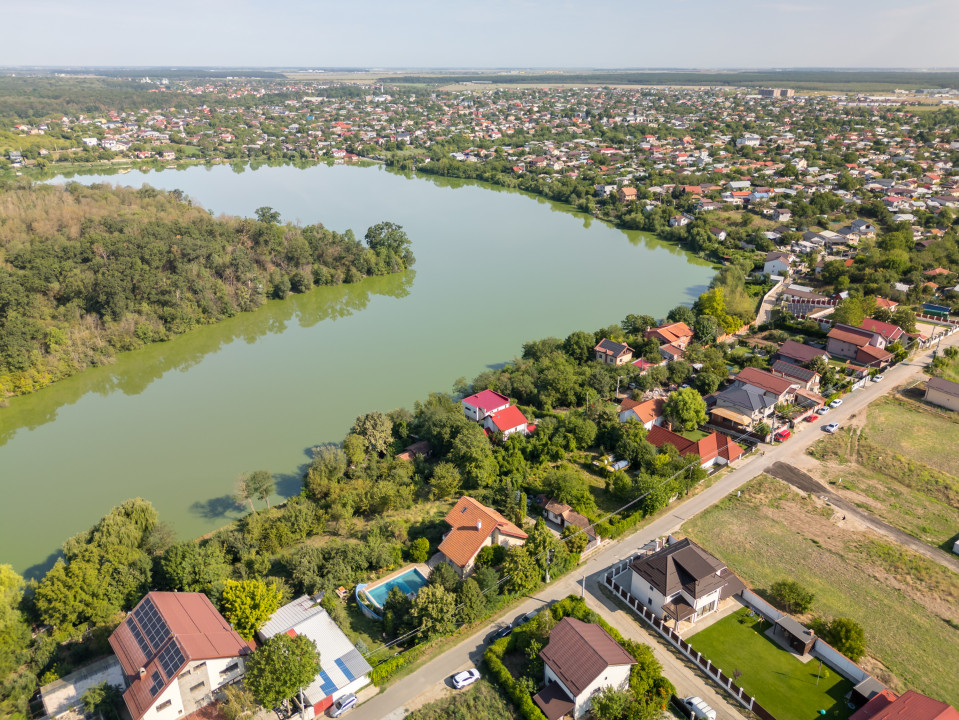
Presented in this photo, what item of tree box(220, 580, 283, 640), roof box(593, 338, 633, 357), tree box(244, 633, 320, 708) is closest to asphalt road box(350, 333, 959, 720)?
tree box(244, 633, 320, 708)

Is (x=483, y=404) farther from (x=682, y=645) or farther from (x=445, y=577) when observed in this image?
(x=682, y=645)

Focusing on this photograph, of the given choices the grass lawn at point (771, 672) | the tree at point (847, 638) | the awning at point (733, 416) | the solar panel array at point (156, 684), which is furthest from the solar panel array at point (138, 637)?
the awning at point (733, 416)

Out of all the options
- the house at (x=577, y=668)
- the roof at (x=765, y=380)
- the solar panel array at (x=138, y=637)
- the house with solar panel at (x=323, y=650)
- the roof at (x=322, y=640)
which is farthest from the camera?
the roof at (x=765, y=380)

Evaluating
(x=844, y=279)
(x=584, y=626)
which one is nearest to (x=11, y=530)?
(x=584, y=626)

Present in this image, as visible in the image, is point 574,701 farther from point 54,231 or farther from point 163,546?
point 54,231

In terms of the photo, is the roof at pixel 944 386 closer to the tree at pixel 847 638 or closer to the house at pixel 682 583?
the tree at pixel 847 638

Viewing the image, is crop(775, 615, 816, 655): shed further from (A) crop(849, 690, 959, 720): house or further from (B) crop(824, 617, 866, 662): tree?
(A) crop(849, 690, 959, 720): house

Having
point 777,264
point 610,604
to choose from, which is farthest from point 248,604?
point 777,264

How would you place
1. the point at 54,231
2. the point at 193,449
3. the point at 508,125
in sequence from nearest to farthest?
1. the point at 193,449
2. the point at 54,231
3. the point at 508,125
